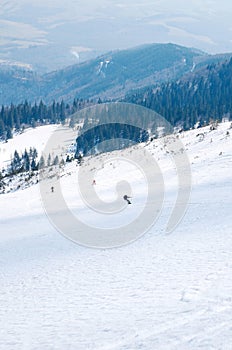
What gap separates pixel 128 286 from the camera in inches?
418

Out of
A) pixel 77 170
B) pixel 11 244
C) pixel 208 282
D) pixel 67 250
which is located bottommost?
Answer: pixel 77 170

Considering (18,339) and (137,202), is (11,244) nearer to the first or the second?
(137,202)

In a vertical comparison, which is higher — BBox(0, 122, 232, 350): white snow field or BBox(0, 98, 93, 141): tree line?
BBox(0, 122, 232, 350): white snow field

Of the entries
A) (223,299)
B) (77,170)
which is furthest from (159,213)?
(77,170)

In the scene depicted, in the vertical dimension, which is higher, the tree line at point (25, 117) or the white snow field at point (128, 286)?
the white snow field at point (128, 286)

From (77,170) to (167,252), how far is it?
23.3 metres

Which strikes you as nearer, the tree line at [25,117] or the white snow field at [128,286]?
the white snow field at [128,286]

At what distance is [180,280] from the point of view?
Answer: 10336 millimetres

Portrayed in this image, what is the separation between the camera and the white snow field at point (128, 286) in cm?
807

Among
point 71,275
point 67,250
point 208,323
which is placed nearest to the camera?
point 208,323

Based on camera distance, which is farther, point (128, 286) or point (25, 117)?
point (25, 117)

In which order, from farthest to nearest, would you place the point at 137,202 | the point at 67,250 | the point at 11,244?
the point at 137,202 < the point at 11,244 < the point at 67,250

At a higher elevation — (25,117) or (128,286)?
(128,286)

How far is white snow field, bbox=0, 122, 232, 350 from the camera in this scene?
8.07 meters
